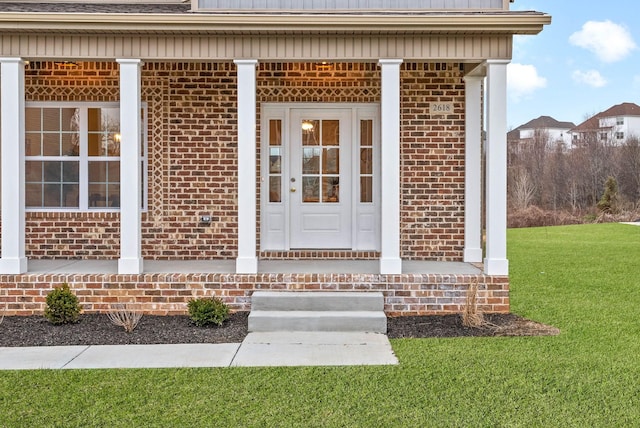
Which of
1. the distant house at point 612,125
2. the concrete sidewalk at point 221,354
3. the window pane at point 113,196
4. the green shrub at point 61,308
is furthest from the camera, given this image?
the distant house at point 612,125

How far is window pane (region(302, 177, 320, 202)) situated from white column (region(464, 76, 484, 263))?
2044mm

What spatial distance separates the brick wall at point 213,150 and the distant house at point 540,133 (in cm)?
3094

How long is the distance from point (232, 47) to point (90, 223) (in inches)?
130

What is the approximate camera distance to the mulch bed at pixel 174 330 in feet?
18.8

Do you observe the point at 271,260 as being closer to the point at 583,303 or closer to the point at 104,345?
the point at 104,345

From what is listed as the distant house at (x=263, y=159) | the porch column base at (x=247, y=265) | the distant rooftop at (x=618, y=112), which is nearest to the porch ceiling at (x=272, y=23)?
the distant house at (x=263, y=159)

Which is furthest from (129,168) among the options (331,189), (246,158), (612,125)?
(612,125)

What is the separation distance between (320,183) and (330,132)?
73cm

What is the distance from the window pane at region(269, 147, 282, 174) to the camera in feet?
27.4

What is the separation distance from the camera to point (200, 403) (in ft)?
13.2

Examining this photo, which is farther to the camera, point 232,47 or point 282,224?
point 282,224

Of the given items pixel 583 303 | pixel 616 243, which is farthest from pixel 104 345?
pixel 616 243

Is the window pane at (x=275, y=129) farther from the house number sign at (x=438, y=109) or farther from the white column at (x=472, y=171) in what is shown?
the white column at (x=472, y=171)

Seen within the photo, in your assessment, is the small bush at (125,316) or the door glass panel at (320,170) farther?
the door glass panel at (320,170)
